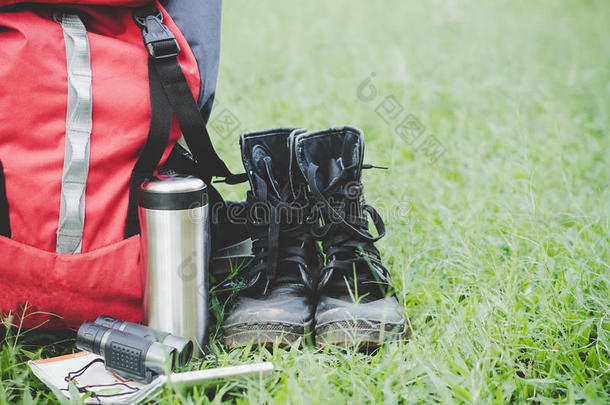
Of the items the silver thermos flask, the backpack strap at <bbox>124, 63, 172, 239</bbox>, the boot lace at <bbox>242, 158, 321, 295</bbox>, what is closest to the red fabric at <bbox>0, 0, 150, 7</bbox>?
the backpack strap at <bbox>124, 63, 172, 239</bbox>

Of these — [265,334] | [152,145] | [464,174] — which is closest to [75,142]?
[152,145]

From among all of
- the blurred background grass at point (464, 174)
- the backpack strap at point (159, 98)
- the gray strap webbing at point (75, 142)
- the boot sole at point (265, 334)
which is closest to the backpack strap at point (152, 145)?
the backpack strap at point (159, 98)

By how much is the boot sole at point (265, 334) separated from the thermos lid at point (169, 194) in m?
0.36

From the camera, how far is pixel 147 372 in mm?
1293

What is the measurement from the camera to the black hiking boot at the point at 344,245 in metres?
1.48

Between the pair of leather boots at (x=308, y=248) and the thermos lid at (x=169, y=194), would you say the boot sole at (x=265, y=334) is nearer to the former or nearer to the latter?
the pair of leather boots at (x=308, y=248)

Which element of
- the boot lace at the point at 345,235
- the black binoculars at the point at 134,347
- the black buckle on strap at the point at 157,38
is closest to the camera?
the black binoculars at the point at 134,347

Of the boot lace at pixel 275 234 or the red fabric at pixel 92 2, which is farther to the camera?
the boot lace at pixel 275 234

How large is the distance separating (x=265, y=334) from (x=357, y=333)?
241mm

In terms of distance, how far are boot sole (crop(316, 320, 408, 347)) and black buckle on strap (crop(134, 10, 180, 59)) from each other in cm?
82

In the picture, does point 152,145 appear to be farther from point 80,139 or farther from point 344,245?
point 344,245

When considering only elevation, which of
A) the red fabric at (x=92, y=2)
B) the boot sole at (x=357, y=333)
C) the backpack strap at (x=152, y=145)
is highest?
the red fabric at (x=92, y=2)

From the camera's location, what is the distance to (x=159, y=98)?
4.76 ft

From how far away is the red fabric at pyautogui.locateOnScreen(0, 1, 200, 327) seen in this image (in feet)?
4.45
